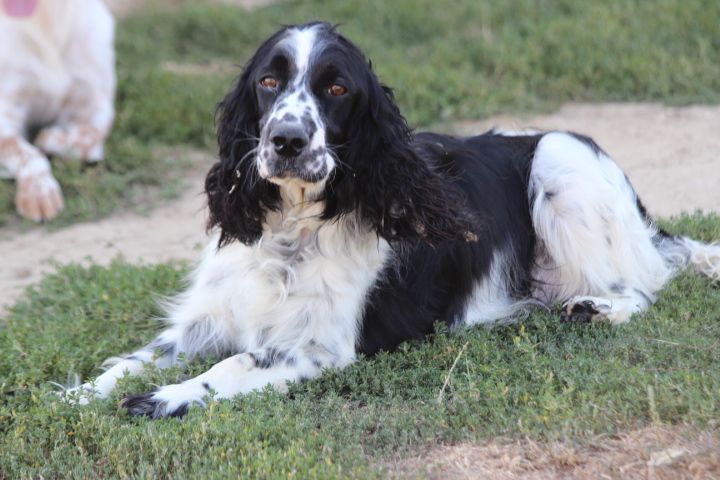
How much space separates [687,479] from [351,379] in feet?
4.74

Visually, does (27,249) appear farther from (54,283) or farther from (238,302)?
(238,302)

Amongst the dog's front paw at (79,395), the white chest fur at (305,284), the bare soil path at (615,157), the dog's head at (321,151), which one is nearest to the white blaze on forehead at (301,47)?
the dog's head at (321,151)

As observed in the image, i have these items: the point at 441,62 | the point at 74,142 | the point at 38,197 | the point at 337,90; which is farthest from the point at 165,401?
the point at 441,62

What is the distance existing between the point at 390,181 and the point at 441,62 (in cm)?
461

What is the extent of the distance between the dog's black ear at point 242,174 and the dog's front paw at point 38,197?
9.09 feet

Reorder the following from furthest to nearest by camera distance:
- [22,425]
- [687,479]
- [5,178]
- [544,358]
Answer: [5,178], [544,358], [22,425], [687,479]

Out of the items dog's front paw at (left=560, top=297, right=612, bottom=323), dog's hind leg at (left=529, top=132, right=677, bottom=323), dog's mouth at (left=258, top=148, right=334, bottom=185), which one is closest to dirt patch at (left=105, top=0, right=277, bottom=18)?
dog's hind leg at (left=529, top=132, right=677, bottom=323)

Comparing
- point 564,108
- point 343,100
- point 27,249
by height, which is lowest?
point 27,249

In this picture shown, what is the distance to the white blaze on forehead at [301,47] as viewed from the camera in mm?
4262

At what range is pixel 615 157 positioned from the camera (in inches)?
296

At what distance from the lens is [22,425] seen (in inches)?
159

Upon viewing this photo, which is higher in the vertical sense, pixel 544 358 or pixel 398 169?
pixel 398 169

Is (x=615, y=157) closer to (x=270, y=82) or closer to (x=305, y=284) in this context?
(x=305, y=284)

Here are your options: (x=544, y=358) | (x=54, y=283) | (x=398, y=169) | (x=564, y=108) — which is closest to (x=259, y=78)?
(x=398, y=169)
